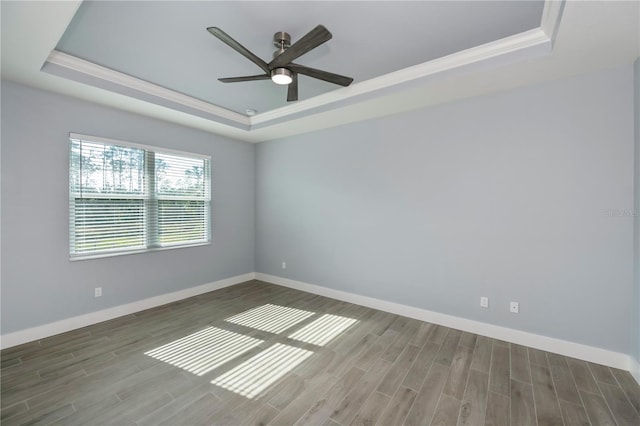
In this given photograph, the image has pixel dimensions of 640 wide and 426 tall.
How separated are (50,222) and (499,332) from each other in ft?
16.4

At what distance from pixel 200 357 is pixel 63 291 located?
73.9 inches

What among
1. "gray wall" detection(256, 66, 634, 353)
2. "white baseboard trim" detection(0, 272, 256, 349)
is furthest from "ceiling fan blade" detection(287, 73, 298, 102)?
"white baseboard trim" detection(0, 272, 256, 349)

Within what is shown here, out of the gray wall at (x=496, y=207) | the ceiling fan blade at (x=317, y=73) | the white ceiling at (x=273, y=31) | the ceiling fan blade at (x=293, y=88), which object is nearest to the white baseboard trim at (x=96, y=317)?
the gray wall at (x=496, y=207)

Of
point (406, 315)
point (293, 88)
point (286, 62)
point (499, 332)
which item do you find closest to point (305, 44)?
point (286, 62)

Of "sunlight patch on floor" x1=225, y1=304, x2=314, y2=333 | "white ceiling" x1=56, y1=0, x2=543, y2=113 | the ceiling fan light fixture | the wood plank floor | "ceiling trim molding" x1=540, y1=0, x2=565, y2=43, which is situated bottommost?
the wood plank floor

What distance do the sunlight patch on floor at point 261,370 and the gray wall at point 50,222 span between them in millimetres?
2151

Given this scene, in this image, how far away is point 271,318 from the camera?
350 centimetres

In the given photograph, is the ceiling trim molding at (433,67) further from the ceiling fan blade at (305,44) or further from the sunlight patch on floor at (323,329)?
the sunlight patch on floor at (323,329)

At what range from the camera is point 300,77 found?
301 cm

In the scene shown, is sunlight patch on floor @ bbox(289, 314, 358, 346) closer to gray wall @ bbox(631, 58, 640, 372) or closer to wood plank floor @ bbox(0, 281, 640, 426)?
wood plank floor @ bbox(0, 281, 640, 426)

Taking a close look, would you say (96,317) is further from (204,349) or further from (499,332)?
(499,332)

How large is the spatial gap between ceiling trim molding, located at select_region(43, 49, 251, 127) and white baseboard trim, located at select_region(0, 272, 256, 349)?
8.57 feet

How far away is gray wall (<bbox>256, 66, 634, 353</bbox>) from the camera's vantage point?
2479 mm

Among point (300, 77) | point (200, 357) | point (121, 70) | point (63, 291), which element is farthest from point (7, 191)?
point (300, 77)
